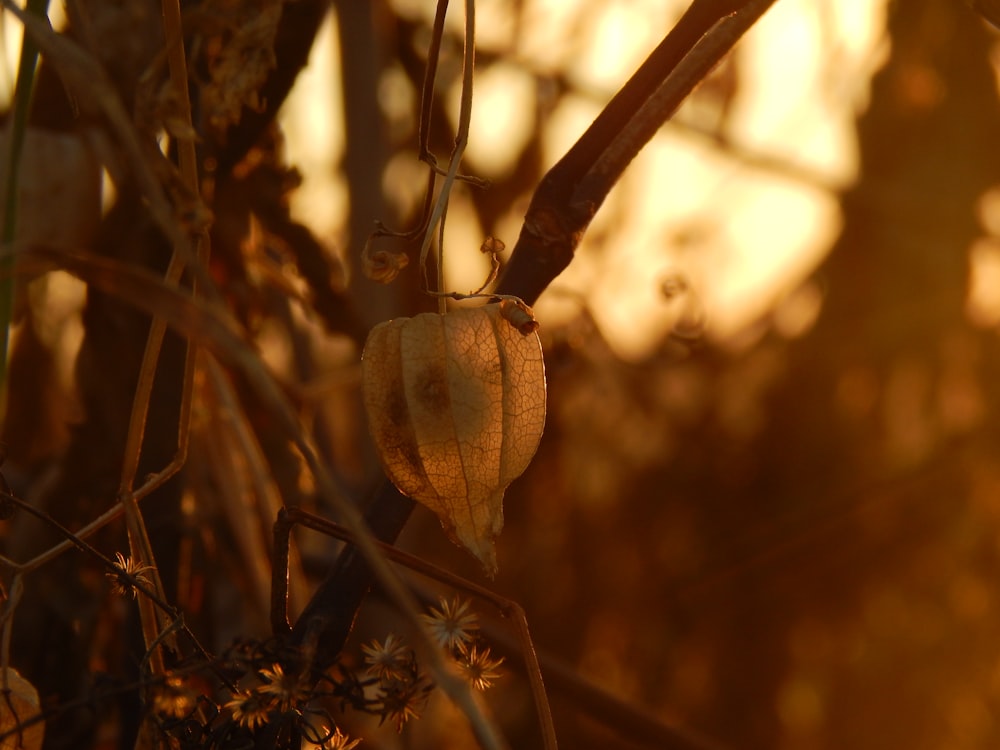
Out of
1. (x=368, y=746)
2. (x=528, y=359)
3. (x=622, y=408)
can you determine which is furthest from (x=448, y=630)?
(x=622, y=408)

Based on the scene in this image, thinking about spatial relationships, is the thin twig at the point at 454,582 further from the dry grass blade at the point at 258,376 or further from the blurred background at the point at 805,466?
the blurred background at the point at 805,466

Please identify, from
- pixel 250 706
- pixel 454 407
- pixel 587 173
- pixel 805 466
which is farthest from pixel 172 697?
pixel 805 466

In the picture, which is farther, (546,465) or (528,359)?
(546,465)

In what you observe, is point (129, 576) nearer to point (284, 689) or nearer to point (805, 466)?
point (284, 689)

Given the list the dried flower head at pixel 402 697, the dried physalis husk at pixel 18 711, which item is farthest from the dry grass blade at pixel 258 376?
the dried physalis husk at pixel 18 711

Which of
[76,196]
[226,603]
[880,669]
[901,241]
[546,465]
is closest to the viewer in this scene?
[76,196]

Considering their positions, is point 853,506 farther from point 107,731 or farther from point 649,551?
point 107,731

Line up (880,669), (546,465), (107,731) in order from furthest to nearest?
(880,669)
(546,465)
(107,731)
